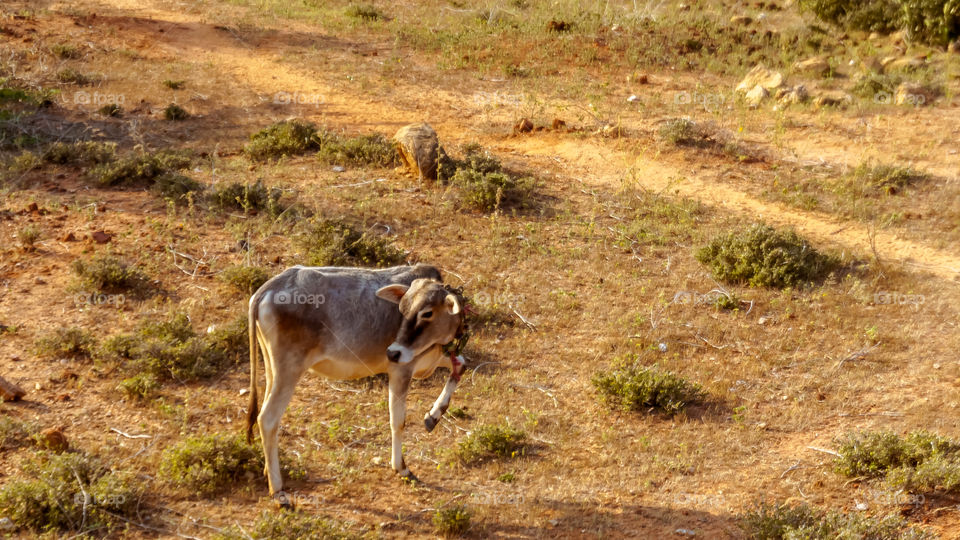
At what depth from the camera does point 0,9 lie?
78.3 ft

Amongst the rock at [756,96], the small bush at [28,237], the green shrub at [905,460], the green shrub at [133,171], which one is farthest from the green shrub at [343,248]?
the rock at [756,96]

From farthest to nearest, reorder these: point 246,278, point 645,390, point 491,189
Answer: point 491,189, point 246,278, point 645,390

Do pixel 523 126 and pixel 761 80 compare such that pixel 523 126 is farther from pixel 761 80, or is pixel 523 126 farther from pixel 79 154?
pixel 79 154

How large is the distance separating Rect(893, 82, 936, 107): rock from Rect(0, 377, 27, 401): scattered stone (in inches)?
728

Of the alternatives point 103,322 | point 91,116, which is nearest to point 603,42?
point 91,116

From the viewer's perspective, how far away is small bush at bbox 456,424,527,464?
28.5ft

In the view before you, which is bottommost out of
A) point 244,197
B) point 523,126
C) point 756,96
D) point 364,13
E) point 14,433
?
point 14,433

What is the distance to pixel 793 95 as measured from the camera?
19.2 meters

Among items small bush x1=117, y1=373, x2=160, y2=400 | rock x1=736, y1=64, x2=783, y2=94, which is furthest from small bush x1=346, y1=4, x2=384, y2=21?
small bush x1=117, y1=373, x2=160, y2=400

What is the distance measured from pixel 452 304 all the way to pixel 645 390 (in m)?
3.18

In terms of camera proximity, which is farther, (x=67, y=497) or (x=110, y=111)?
(x=110, y=111)

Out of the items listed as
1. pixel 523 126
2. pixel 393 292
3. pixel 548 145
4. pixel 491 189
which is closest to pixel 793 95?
pixel 548 145

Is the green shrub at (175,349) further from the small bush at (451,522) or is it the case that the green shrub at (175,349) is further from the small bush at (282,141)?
the small bush at (282,141)

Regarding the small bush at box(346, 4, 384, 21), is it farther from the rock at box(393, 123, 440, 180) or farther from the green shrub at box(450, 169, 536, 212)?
the green shrub at box(450, 169, 536, 212)
